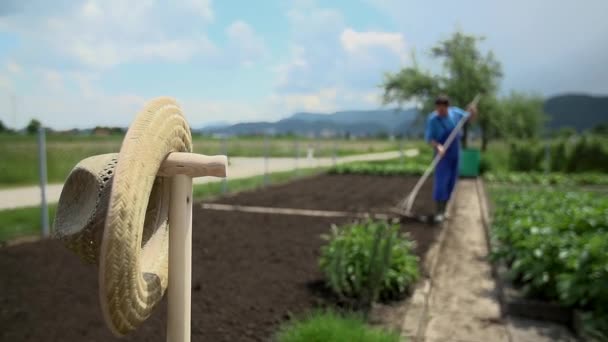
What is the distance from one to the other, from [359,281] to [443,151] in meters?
3.68

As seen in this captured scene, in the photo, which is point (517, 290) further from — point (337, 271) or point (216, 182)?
point (216, 182)

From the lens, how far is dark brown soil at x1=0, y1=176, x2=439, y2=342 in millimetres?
2734

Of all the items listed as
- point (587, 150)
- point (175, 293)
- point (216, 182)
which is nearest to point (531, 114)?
point (587, 150)

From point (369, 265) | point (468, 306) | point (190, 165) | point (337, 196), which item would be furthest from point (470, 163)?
point (190, 165)

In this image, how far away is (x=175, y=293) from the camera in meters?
1.35

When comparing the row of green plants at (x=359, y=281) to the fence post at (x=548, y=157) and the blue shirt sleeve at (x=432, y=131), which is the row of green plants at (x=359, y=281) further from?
the fence post at (x=548, y=157)

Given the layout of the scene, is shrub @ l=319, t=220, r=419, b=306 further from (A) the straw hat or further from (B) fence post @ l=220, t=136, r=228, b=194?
(B) fence post @ l=220, t=136, r=228, b=194

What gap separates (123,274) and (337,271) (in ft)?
7.74

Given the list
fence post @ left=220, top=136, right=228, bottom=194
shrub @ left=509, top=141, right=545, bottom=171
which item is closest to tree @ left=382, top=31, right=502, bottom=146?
shrub @ left=509, top=141, right=545, bottom=171

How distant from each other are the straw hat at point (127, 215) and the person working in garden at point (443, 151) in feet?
18.2

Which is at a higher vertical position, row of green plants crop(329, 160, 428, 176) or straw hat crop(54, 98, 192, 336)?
straw hat crop(54, 98, 192, 336)

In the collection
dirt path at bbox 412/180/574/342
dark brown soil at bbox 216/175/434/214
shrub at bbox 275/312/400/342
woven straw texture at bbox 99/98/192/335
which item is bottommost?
dirt path at bbox 412/180/574/342

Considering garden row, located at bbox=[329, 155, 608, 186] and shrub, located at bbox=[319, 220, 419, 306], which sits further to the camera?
garden row, located at bbox=[329, 155, 608, 186]

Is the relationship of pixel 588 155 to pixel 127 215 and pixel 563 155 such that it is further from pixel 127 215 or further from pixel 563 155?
pixel 127 215
